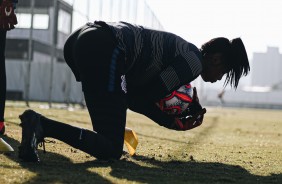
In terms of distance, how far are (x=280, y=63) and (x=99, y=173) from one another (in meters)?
165

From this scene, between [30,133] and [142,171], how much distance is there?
0.70 metres

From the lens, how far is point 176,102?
4.00 meters

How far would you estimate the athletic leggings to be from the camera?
3.18m

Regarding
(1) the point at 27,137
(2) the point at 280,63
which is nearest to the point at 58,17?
(1) the point at 27,137

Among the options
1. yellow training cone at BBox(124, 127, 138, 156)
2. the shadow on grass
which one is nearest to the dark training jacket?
the shadow on grass

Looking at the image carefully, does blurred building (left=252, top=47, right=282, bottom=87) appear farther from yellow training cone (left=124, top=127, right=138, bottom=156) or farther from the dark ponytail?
the dark ponytail

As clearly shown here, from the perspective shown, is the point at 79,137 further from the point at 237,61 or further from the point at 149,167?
the point at 237,61

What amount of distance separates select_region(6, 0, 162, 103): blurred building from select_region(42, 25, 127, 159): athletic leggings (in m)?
9.63

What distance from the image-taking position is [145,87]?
138 inches

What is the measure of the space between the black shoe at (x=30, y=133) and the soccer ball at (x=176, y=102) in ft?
4.18

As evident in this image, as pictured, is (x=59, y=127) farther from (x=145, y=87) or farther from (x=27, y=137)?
(x=145, y=87)

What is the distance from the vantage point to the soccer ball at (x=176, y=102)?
157 inches

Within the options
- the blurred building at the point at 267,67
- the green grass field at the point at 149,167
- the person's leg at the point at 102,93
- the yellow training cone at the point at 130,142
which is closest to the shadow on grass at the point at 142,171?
the green grass field at the point at 149,167

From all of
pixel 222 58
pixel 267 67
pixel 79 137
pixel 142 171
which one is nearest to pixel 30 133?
pixel 79 137
